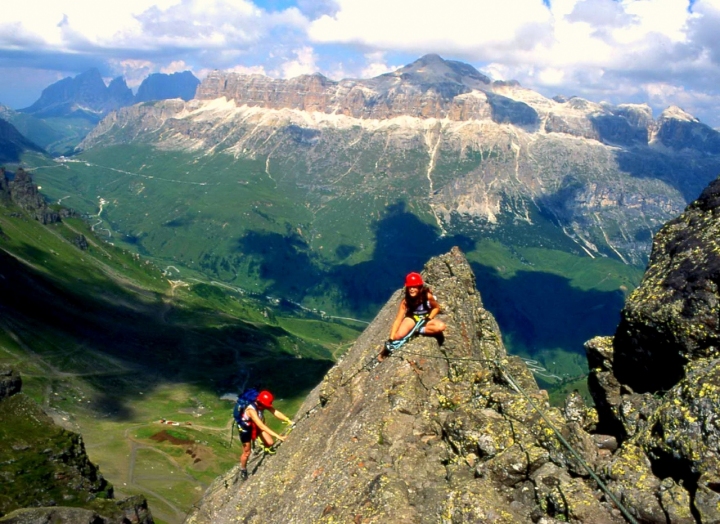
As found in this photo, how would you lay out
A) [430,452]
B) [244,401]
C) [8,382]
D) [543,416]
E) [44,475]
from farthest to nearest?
[8,382] < [44,475] < [244,401] < [430,452] < [543,416]

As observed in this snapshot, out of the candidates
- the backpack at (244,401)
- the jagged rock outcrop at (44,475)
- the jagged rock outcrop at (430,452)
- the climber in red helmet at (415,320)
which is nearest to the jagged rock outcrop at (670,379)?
the jagged rock outcrop at (430,452)

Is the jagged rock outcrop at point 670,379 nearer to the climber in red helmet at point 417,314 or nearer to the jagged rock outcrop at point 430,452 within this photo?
the jagged rock outcrop at point 430,452

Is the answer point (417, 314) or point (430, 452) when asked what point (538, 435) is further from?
point (417, 314)

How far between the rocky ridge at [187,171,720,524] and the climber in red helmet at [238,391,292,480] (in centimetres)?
155

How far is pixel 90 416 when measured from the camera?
15012cm

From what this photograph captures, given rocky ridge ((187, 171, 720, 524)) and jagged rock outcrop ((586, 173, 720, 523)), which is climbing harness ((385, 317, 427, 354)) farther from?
jagged rock outcrop ((586, 173, 720, 523))

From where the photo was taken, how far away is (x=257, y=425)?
3077 centimetres

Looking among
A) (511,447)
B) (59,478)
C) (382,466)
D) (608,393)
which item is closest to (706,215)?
(608,393)

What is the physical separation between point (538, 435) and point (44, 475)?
63488 mm

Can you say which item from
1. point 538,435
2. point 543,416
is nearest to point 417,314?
point 538,435

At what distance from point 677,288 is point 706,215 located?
15.4 ft

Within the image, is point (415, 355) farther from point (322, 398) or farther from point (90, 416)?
point (90, 416)

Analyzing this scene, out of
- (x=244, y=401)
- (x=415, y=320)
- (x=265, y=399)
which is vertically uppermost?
(x=415, y=320)

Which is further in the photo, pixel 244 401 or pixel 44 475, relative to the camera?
pixel 44 475
